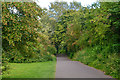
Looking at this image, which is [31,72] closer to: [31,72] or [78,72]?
[31,72]

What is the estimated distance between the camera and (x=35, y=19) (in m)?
9.30

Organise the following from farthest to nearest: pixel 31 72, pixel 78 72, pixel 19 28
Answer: pixel 31 72
pixel 78 72
pixel 19 28

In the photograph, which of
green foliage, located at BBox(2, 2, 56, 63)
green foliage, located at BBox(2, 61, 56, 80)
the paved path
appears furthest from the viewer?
green foliage, located at BBox(2, 61, 56, 80)

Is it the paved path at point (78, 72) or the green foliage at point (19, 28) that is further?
the paved path at point (78, 72)

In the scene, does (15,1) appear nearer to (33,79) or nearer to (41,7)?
(41,7)

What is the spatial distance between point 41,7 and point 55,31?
37769mm

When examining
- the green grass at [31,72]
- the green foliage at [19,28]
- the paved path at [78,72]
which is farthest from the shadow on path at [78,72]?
the green foliage at [19,28]

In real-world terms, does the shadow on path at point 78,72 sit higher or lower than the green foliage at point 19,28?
lower

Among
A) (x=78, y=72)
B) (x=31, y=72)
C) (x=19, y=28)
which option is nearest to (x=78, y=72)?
(x=78, y=72)

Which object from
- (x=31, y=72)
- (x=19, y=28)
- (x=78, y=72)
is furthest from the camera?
(x=31, y=72)

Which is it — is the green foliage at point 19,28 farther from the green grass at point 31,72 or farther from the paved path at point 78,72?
the paved path at point 78,72

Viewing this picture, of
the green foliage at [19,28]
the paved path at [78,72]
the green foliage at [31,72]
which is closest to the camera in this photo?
the green foliage at [19,28]

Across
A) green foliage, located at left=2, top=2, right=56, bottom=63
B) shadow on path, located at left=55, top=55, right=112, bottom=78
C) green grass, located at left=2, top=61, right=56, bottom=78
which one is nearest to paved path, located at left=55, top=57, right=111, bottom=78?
shadow on path, located at left=55, top=55, right=112, bottom=78

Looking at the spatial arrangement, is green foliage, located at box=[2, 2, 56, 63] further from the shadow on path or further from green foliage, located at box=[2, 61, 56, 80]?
the shadow on path
